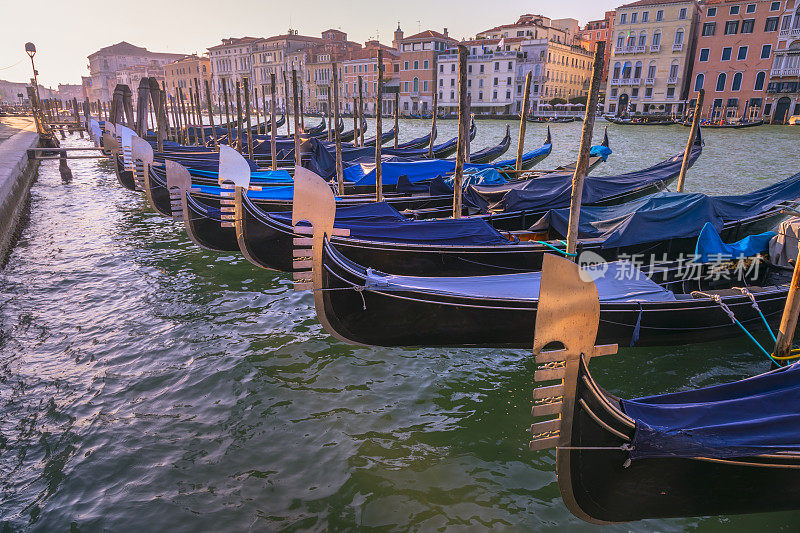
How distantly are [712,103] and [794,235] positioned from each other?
3425 cm

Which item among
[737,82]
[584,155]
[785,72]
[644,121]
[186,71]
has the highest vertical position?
[186,71]

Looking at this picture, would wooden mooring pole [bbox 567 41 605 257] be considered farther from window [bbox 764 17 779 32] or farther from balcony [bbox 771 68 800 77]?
window [bbox 764 17 779 32]

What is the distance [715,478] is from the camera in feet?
8.16

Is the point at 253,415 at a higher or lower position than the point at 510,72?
lower

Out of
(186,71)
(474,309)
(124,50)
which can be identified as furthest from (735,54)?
(124,50)

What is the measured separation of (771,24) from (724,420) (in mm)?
37522

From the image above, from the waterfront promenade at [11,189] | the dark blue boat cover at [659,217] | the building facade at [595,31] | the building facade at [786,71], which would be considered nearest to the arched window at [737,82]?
the building facade at [786,71]

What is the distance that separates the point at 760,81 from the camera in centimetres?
3122

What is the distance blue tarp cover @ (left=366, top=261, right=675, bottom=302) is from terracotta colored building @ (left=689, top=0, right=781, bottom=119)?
34.8 meters

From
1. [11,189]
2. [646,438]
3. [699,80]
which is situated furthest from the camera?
[699,80]

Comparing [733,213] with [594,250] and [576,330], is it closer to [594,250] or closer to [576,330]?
[594,250]

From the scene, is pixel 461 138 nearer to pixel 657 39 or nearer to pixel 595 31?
pixel 657 39

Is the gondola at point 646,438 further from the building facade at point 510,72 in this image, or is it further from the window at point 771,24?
the building facade at point 510,72

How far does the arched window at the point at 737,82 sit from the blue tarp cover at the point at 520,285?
3499 centimetres
